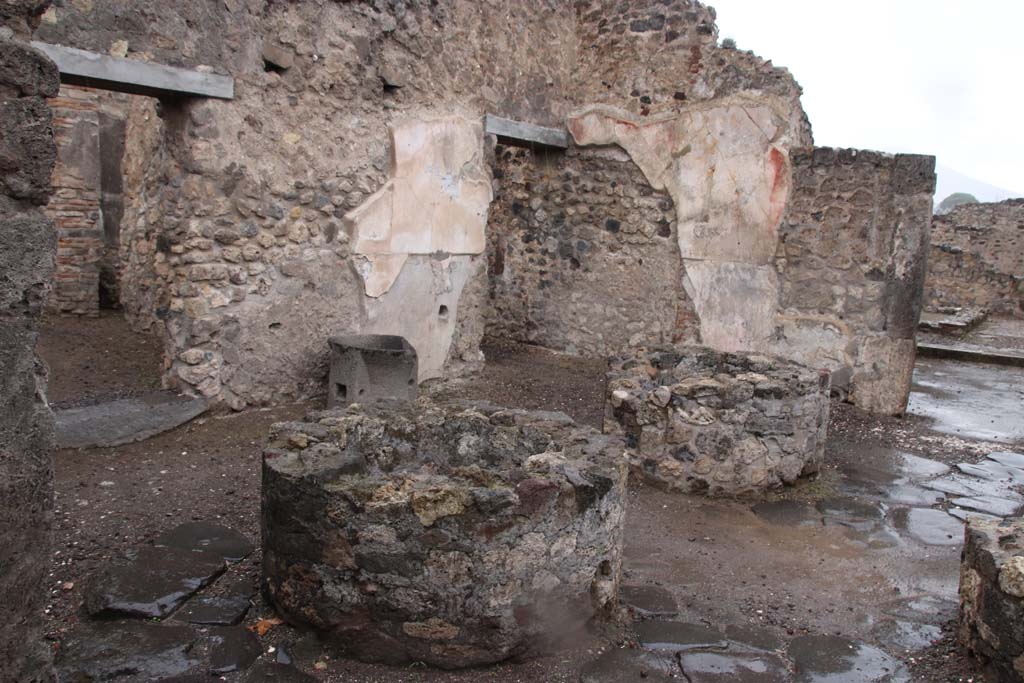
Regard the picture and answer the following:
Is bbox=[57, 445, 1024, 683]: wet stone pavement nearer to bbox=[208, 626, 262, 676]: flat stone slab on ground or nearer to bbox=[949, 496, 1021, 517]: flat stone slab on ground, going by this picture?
bbox=[208, 626, 262, 676]: flat stone slab on ground

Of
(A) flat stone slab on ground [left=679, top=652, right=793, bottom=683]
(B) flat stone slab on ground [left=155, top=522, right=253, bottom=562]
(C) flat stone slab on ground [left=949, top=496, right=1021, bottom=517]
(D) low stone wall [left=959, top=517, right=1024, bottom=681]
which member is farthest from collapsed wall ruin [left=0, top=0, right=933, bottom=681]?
(D) low stone wall [left=959, top=517, right=1024, bottom=681]

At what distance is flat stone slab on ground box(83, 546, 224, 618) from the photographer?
2994 millimetres

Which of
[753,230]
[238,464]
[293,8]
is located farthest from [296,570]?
[753,230]

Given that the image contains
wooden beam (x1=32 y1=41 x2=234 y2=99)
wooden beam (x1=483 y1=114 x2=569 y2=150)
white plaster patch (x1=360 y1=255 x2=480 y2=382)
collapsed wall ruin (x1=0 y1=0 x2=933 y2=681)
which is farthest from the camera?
wooden beam (x1=483 y1=114 x2=569 y2=150)

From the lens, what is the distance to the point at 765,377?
16.5 feet

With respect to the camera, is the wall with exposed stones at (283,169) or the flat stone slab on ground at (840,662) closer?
the flat stone slab on ground at (840,662)

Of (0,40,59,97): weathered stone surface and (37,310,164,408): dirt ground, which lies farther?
(37,310,164,408): dirt ground

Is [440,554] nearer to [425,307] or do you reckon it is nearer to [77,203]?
[425,307]

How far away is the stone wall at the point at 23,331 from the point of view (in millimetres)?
1788

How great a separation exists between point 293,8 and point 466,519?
4158 millimetres

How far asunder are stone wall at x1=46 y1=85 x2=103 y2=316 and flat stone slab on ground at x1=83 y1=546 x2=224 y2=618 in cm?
563

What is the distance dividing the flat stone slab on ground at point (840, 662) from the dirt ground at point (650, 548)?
0.23ft

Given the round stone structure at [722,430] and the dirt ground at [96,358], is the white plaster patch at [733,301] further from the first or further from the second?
the dirt ground at [96,358]

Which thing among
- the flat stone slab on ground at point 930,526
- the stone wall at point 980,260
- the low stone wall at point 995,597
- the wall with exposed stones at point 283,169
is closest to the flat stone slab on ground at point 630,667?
the low stone wall at point 995,597
